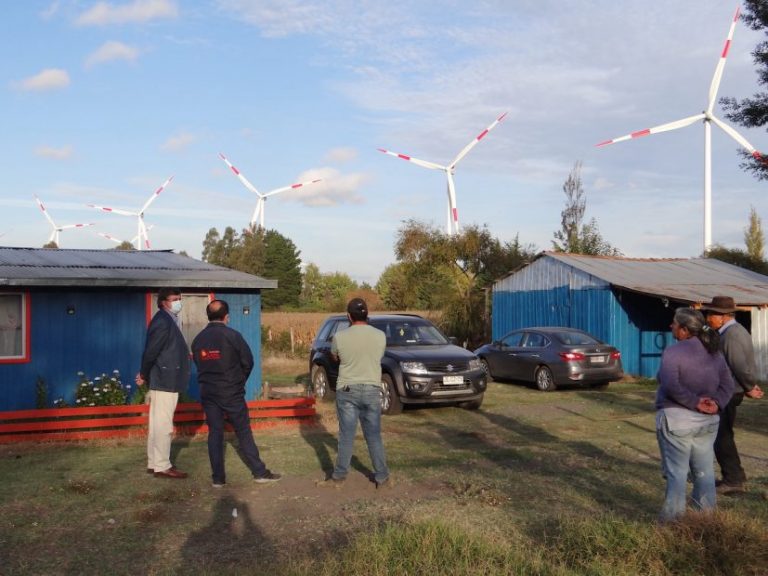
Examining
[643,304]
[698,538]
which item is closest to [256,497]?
[698,538]

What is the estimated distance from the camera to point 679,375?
5.41 meters

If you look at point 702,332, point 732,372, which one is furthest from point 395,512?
point 732,372

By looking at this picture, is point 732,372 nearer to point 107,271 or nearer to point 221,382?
point 221,382

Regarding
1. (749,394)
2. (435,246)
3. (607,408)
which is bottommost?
(607,408)

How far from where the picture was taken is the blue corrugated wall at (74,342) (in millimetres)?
13000

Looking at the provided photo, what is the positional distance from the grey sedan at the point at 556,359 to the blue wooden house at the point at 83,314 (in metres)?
6.28

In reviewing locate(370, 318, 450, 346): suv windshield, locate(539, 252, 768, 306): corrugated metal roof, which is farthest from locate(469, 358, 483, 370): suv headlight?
locate(539, 252, 768, 306): corrugated metal roof

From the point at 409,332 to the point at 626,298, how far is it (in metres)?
9.90

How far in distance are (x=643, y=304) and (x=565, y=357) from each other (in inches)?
247

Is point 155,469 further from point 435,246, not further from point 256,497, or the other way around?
point 435,246

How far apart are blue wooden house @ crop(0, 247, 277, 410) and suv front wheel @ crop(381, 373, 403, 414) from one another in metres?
3.41

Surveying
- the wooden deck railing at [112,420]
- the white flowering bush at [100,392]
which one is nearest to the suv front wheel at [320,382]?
the wooden deck railing at [112,420]

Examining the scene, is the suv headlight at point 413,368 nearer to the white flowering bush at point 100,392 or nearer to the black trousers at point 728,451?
the white flowering bush at point 100,392

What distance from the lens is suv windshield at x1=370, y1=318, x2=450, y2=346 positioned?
45.0 feet
